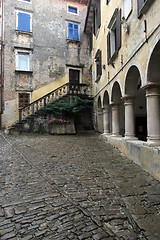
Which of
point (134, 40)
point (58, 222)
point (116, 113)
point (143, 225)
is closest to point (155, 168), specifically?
point (143, 225)

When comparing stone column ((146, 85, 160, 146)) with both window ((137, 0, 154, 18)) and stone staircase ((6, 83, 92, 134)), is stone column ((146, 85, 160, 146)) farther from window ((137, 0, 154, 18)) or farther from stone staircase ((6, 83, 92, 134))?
stone staircase ((6, 83, 92, 134))

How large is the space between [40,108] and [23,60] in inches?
209

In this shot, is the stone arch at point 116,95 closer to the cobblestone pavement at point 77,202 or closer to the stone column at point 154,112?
the stone column at point 154,112

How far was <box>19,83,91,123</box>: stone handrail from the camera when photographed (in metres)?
12.9

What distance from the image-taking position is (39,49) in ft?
50.4

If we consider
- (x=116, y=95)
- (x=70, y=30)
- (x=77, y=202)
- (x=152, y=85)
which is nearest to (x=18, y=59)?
(x=70, y=30)

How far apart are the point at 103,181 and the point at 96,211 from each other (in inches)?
49.7

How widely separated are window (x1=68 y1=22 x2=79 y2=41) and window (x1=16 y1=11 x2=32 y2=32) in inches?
145

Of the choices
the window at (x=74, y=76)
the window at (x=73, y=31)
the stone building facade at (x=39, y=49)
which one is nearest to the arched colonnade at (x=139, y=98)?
the window at (x=74, y=76)

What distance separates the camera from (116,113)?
8.36 m

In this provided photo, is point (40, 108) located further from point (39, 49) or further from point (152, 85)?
point (152, 85)

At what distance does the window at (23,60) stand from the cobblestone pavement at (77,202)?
1173 cm

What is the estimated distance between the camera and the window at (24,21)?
14.7 meters

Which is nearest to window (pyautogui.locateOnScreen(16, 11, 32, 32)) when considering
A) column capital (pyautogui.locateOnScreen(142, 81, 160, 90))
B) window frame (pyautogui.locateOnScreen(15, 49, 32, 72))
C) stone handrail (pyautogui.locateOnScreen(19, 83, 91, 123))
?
window frame (pyautogui.locateOnScreen(15, 49, 32, 72))
